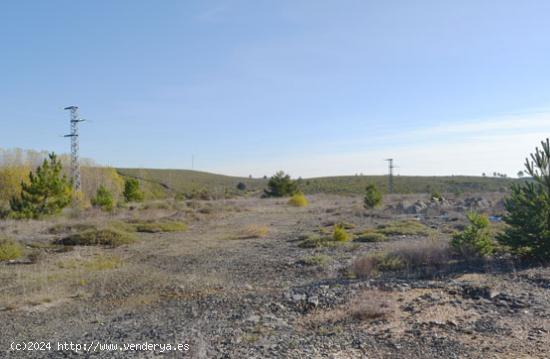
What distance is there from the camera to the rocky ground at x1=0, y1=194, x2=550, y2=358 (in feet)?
22.2

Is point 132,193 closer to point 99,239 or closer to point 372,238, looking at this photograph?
point 99,239

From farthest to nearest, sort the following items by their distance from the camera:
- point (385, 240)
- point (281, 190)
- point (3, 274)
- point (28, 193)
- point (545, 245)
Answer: point (281, 190), point (28, 193), point (385, 240), point (3, 274), point (545, 245)

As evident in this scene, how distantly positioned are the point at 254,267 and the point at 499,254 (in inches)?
252

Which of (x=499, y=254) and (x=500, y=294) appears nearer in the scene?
(x=500, y=294)

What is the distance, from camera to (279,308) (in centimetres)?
866

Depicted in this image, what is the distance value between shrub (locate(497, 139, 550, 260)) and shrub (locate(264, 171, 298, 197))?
46915 mm

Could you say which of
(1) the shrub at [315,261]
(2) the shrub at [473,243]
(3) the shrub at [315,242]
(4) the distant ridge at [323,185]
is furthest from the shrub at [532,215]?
(4) the distant ridge at [323,185]

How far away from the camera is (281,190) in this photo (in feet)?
195

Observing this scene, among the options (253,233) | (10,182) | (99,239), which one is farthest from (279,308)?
(10,182)

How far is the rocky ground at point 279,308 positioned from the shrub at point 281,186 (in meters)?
44.3

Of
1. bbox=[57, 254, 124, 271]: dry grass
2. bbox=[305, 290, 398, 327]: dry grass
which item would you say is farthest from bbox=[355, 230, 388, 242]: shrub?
bbox=[305, 290, 398, 327]: dry grass

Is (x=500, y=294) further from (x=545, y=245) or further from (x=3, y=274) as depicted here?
(x=3, y=274)

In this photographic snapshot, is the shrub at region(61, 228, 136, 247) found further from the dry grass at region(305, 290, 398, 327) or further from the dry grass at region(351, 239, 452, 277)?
the dry grass at region(305, 290, 398, 327)

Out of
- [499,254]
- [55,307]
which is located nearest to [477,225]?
[499,254]
